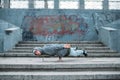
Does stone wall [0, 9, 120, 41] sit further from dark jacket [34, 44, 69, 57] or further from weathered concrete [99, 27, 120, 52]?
dark jacket [34, 44, 69, 57]

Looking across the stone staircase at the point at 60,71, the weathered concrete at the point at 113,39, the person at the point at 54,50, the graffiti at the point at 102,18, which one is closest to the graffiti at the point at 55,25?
the graffiti at the point at 102,18

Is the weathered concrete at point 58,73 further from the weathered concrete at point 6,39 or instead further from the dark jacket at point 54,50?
the weathered concrete at point 6,39

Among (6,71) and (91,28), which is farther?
(91,28)

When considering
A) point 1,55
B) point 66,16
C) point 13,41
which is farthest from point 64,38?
point 1,55

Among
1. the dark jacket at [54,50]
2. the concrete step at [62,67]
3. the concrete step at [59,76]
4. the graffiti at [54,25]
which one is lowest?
the concrete step at [59,76]

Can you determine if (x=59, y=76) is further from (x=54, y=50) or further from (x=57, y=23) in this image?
(x=57, y=23)

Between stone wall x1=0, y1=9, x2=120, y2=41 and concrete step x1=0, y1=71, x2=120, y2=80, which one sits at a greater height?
stone wall x1=0, y1=9, x2=120, y2=41

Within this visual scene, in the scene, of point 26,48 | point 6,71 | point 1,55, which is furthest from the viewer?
point 26,48

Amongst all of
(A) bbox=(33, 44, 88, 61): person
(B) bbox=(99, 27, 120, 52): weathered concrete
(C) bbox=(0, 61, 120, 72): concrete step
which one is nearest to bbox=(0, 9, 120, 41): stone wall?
(B) bbox=(99, 27, 120, 52): weathered concrete

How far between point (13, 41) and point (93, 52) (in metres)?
4.32

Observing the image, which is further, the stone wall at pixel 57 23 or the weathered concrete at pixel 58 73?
the stone wall at pixel 57 23

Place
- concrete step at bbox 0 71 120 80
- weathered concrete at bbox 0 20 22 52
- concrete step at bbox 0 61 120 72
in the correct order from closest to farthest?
concrete step at bbox 0 71 120 80 < concrete step at bbox 0 61 120 72 < weathered concrete at bbox 0 20 22 52

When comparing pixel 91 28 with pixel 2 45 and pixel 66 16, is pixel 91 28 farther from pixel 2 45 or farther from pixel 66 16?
pixel 2 45

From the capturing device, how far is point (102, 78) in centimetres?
960
